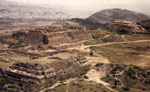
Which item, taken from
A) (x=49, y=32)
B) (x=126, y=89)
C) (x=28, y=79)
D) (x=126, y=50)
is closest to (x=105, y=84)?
(x=126, y=89)

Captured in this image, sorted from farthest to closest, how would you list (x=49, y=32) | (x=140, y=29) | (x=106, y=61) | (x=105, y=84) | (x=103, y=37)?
(x=140, y=29)
(x=103, y=37)
(x=49, y=32)
(x=106, y=61)
(x=105, y=84)

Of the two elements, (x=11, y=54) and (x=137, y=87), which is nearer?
(x=137, y=87)

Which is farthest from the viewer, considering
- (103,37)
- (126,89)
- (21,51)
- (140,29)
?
(140,29)

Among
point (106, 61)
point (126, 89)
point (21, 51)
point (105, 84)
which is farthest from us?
point (21, 51)

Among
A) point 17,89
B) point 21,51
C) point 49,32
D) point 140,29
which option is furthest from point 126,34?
point 17,89

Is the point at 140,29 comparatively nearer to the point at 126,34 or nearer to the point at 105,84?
the point at 126,34

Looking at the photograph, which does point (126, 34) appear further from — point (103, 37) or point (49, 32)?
point (49, 32)
